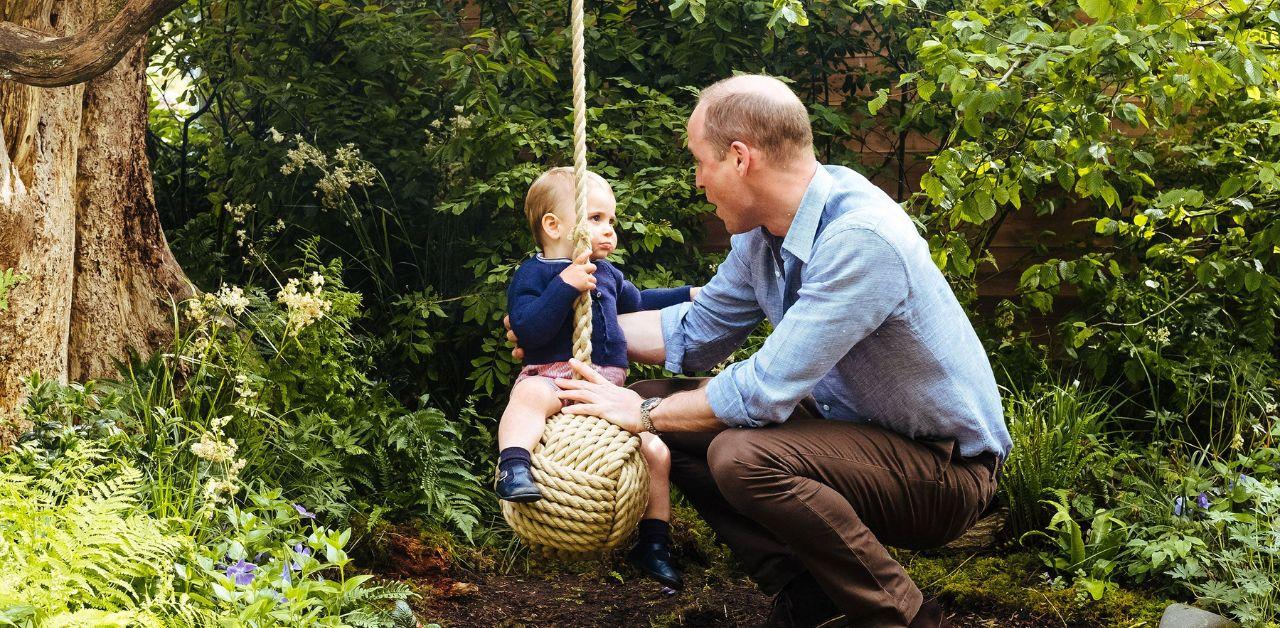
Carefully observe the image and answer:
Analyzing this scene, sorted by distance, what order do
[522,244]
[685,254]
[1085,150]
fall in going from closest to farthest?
[1085,150], [522,244], [685,254]

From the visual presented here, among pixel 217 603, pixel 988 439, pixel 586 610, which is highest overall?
pixel 988 439

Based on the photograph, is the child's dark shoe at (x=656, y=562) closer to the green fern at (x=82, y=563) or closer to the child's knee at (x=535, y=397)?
the child's knee at (x=535, y=397)

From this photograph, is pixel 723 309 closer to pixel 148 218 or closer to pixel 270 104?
pixel 148 218

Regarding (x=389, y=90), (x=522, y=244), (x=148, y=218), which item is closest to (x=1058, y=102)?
(x=522, y=244)

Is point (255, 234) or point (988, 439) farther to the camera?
point (255, 234)

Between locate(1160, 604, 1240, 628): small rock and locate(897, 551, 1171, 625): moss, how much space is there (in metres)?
0.08

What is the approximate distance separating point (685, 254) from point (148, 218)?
2140 mm

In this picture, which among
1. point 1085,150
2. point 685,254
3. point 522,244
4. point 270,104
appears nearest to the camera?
point 1085,150

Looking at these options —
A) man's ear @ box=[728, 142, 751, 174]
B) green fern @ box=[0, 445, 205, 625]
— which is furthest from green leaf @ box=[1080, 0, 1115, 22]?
green fern @ box=[0, 445, 205, 625]

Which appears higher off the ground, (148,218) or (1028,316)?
(148,218)

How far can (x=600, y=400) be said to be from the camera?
273cm

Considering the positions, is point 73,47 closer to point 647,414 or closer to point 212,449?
point 212,449

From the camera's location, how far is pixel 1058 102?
12.0 ft

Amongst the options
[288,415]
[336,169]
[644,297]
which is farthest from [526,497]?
[336,169]
